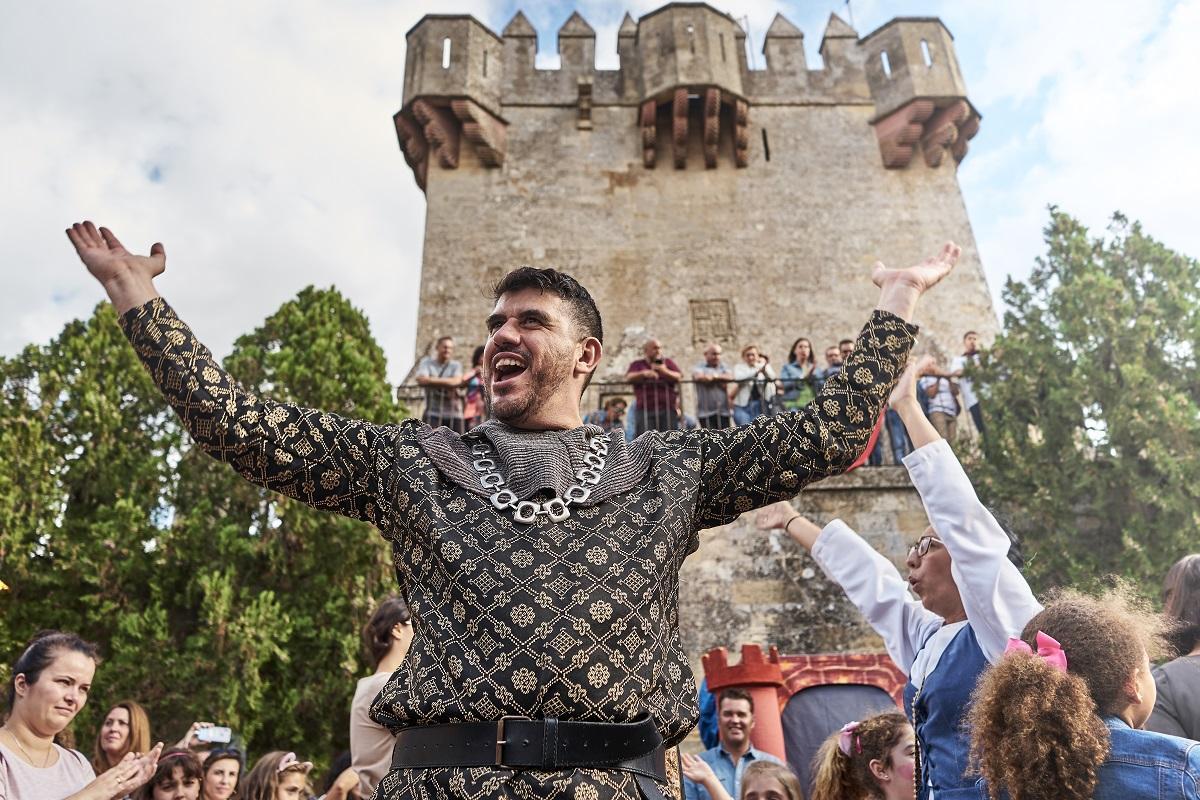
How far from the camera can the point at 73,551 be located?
948cm

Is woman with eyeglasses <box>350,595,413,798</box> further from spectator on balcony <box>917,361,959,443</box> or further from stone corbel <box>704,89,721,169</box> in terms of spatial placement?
stone corbel <box>704,89,721,169</box>

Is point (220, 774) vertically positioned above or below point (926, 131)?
below

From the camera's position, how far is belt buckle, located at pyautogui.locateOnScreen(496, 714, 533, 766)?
1.45 metres

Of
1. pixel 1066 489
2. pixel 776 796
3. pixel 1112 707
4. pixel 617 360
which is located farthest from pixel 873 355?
pixel 617 360

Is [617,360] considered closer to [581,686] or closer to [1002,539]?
[1002,539]

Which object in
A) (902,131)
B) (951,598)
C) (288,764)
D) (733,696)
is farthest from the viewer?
(902,131)

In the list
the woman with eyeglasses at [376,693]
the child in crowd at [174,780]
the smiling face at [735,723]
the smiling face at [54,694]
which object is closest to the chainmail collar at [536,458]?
the woman with eyeglasses at [376,693]

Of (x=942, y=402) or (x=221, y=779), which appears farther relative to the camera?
(x=942, y=402)

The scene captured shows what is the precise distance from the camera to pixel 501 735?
57.4 inches

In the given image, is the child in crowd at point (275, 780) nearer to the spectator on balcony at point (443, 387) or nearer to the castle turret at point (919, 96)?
the spectator on balcony at point (443, 387)

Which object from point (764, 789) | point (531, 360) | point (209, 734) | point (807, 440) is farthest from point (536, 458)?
point (209, 734)

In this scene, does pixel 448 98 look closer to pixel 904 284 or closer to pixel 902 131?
pixel 902 131

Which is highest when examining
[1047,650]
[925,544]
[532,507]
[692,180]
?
[692,180]

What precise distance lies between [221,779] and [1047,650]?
400 centimetres
